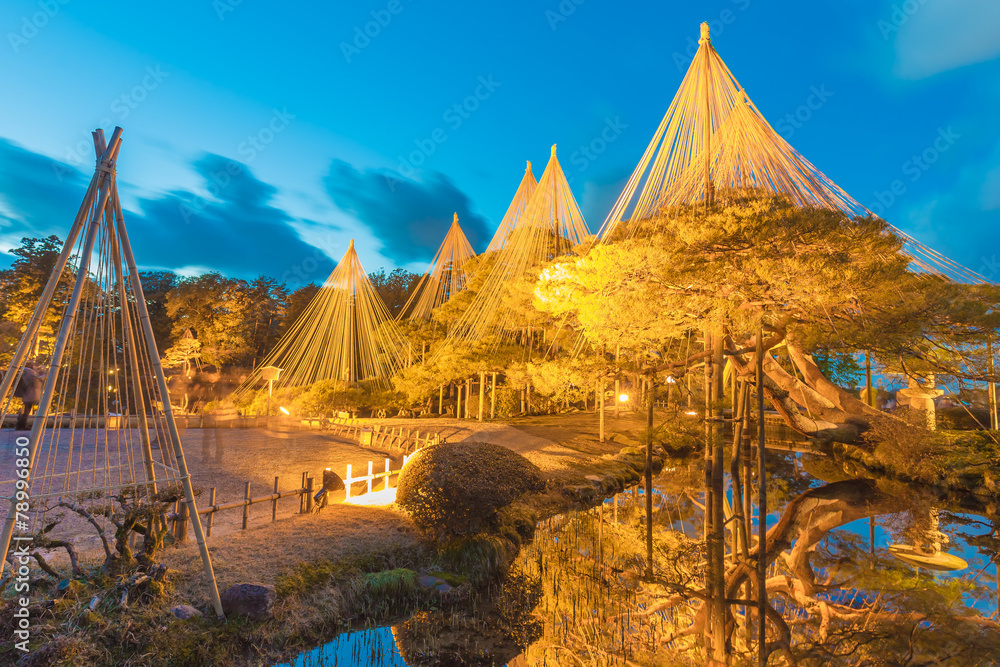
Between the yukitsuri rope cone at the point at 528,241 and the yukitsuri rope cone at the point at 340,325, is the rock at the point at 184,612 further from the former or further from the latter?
the yukitsuri rope cone at the point at 340,325

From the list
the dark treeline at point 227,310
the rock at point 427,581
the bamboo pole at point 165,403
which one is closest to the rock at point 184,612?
the bamboo pole at point 165,403

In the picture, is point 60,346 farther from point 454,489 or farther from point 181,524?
point 454,489

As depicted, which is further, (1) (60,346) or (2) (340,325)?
(2) (340,325)

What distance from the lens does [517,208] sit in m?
16.1

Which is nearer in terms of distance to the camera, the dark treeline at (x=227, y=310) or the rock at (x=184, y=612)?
the rock at (x=184, y=612)

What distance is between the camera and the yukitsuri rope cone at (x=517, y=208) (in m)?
15.6

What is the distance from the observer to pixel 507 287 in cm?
1395

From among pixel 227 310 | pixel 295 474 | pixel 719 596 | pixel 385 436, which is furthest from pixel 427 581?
pixel 227 310

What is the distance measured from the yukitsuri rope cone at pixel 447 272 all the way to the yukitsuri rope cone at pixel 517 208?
4.67m

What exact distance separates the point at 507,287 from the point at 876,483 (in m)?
10.4

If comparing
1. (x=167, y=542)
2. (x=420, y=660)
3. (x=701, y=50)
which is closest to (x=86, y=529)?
(x=167, y=542)

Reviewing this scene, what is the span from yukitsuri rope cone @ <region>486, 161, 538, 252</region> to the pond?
9130 millimetres

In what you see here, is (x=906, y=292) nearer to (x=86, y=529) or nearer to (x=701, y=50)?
(x=701, y=50)

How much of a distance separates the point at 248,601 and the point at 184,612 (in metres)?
0.46
